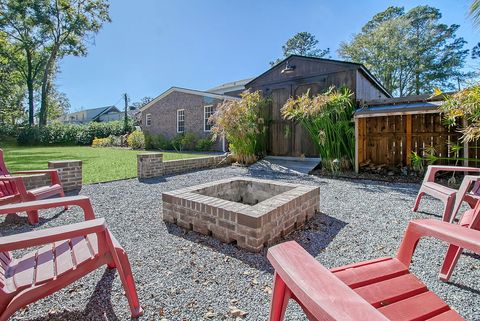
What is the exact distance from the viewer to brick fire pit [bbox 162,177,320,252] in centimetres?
266

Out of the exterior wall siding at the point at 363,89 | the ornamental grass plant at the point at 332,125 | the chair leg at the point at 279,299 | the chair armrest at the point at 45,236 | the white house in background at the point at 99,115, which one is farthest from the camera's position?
the white house in background at the point at 99,115

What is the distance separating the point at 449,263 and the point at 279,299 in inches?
70.6

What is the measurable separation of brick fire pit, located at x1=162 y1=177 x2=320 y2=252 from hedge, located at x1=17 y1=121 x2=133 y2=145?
74.4 ft

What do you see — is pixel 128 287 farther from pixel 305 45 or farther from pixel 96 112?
pixel 96 112

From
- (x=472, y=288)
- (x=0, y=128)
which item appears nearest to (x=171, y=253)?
(x=472, y=288)

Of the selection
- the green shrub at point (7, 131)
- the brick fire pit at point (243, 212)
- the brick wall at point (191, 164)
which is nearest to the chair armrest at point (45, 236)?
the brick fire pit at point (243, 212)

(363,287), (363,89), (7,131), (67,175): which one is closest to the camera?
(363,287)

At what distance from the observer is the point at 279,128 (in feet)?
32.3

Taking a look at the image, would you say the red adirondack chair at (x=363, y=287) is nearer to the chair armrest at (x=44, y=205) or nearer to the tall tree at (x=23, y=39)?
the chair armrest at (x=44, y=205)

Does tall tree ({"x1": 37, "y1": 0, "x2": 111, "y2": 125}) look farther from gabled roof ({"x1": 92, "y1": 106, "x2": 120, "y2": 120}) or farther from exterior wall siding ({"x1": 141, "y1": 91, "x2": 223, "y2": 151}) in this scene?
gabled roof ({"x1": 92, "y1": 106, "x2": 120, "y2": 120})

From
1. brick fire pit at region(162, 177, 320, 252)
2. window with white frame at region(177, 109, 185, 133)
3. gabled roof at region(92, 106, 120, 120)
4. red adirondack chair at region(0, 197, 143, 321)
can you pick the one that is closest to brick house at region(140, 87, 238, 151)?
window with white frame at region(177, 109, 185, 133)

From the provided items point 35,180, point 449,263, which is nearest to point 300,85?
point 449,263

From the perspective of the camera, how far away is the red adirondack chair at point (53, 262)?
4.64 feet

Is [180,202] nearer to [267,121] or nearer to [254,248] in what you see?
[254,248]
